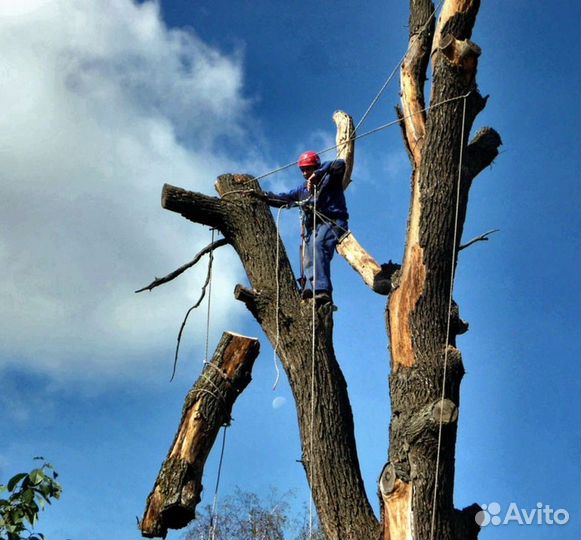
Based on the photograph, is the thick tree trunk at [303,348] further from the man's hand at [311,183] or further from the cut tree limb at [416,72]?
the cut tree limb at [416,72]

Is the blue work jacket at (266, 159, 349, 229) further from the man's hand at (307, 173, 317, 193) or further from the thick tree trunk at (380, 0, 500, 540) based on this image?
the thick tree trunk at (380, 0, 500, 540)

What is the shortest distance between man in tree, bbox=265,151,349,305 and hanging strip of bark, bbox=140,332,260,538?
0.78 m

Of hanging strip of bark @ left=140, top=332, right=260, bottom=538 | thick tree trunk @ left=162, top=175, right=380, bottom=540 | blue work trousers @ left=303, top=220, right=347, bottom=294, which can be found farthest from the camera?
blue work trousers @ left=303, top=220, right=347, bottom=294

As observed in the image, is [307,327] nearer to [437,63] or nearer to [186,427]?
[186,427]

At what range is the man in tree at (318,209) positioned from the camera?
632cm

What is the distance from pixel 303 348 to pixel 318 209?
152 centimetres

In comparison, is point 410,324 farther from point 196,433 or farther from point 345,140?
point 345,140

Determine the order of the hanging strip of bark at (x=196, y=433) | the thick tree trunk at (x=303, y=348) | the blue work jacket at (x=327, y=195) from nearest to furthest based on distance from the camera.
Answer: the thick tree trunk at (x=303, y=348) → the hanging strip of bark at (x=196, y=433) → the blue work jacket at (x=327, y=195)

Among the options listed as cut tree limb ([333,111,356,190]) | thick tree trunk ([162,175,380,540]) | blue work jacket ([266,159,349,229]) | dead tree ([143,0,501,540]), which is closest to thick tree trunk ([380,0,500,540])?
dead tree ([143,0,501,540])

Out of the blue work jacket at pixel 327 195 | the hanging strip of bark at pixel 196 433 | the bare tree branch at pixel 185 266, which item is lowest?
the hanging strip of bark at pixel 196 433

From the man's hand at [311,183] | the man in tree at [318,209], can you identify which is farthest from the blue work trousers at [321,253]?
the man's hand at [311,183]

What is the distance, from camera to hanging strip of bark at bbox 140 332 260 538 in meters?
5.29

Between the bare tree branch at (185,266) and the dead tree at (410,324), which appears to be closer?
the dead tree at (410,324)

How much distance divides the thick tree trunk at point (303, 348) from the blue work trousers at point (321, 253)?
33cm
